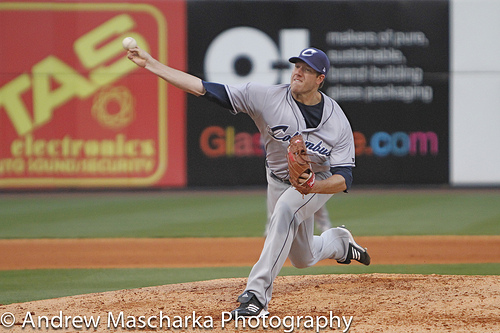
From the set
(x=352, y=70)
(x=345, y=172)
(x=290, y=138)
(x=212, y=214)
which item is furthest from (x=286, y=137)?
(x=352, y=70)

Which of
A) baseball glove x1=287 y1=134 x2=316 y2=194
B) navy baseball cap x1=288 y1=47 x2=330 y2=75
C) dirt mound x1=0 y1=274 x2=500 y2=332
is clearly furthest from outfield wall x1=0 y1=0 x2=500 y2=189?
baseball glove x1=287 y1=134 x2=316 y2=194

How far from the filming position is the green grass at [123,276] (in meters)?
5.36

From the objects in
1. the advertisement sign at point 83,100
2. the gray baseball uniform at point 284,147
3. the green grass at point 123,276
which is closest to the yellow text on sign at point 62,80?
the advertisement sign at point 83,100

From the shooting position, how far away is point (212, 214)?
10211 mm

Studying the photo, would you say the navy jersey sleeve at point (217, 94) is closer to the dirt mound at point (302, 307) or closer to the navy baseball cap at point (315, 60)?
the navy baseball cap at point (315, 60)

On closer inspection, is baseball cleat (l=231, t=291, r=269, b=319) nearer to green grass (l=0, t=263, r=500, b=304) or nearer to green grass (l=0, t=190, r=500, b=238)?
green grass (l=0, t=263, r=500, b=304)

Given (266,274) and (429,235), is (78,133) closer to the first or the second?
(429,235)

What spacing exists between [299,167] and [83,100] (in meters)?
9.32

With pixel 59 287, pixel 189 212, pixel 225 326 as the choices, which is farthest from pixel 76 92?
pixel 225 326

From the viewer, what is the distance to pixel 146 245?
7594 millimetres

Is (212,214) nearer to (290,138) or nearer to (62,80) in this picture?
(62,80)

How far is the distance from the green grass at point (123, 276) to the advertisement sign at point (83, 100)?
6345mm

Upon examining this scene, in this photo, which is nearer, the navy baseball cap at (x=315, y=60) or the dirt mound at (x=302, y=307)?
the dirt mound at (x=302, y=307)

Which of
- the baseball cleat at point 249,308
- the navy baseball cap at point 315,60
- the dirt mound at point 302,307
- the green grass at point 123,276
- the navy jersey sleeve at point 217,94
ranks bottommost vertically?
the green grass at point 123,276
